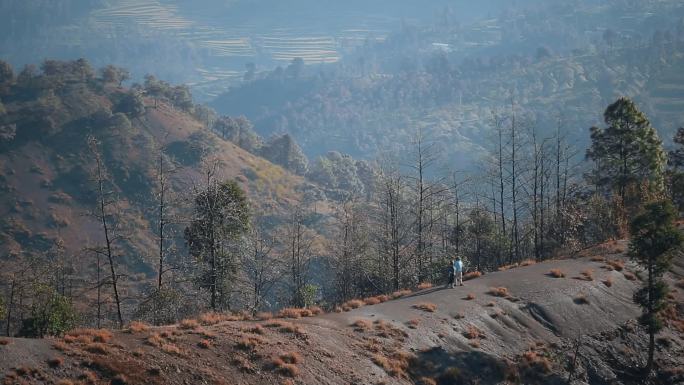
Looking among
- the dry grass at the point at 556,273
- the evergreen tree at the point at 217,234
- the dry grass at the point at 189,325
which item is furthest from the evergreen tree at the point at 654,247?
the evergreen tree at the point at 217,234

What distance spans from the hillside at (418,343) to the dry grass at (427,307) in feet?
0.20

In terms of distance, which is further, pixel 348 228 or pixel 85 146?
pixel 85 146

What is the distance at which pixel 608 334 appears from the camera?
91.0ft

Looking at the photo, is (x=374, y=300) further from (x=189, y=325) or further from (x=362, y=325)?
(x=189, y=325)

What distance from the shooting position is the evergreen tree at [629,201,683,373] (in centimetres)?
2552

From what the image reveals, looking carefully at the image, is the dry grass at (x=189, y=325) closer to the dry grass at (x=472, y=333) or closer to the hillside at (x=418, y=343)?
the hillside at (x=418, y=343)

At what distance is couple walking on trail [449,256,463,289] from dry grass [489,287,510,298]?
1.65 meters

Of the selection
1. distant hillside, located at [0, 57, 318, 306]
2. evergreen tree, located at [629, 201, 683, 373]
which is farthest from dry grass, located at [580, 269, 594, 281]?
distant hillside, located at [0, 57, 318, 306]

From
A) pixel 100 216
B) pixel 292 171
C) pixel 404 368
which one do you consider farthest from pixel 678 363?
pixel 292 171

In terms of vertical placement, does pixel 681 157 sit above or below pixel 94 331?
below

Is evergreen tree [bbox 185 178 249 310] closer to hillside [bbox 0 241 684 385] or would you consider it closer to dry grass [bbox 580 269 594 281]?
hillside [bbox 0 241 684 385]

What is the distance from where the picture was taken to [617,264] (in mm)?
33312

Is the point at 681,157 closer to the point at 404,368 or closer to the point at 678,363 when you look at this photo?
the point at 678,363

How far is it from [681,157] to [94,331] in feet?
172
